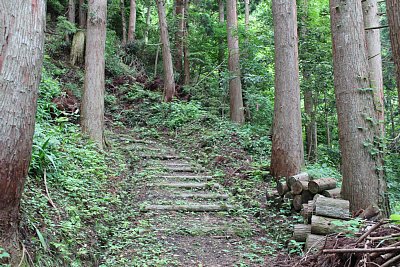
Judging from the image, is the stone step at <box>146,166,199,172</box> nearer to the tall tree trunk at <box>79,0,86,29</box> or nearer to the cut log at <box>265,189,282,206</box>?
the cut log at <box>265,189,282,206</box>

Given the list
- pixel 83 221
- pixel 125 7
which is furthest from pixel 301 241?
pixel 125 7

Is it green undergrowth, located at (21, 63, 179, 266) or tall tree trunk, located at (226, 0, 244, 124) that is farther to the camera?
tall tree trunk, located at (226, 0, 244, 124)

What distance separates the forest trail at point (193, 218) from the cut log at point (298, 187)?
0.95 meters

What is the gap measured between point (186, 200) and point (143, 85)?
11.1 metres

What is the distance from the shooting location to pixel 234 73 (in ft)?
46.4

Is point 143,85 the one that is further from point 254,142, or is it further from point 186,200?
point 186,200

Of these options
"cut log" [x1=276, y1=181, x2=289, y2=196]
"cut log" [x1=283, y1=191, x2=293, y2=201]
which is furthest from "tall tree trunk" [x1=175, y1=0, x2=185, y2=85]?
"cut log" [x1=283, y1=191, x2=293, y2=201]

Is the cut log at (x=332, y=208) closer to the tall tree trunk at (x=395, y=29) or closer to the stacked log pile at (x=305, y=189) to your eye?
the stacked log pile at (x=305, y=189)

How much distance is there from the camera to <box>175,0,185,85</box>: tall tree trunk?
17891 mm

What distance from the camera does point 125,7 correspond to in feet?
70.2

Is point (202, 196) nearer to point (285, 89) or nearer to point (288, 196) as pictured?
point (288, 196)

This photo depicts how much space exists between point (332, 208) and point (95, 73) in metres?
6.86

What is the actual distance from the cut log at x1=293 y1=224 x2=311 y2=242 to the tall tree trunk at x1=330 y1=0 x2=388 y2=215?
846 millimetres

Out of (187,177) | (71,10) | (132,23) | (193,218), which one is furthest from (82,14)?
(193,218)
